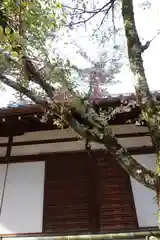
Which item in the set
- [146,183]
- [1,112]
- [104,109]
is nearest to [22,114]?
[1,112]

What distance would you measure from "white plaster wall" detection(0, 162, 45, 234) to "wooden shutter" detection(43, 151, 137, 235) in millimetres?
130

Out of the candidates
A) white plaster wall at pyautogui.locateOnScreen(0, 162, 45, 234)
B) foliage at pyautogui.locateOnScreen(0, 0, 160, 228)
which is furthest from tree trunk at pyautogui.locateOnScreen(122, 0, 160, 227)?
white plaster wall at pyautogui.locateOnScreen(0, 162, 45, 234)

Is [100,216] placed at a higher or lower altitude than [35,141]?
lower

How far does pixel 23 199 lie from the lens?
16.9 feet

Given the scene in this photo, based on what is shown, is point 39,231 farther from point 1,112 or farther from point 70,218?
point 1,112

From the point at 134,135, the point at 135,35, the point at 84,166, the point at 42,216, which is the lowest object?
the point at 42,216

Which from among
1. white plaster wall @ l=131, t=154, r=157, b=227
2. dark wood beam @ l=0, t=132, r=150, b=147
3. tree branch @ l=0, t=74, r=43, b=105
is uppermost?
dark wood beam @ l=0, t=132, r=150, b=147

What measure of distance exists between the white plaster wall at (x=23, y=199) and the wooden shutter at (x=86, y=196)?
130 millimetres

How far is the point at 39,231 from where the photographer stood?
486 centimetres

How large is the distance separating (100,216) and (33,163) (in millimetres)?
1483

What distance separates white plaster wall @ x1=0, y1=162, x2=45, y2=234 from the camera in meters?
4.94

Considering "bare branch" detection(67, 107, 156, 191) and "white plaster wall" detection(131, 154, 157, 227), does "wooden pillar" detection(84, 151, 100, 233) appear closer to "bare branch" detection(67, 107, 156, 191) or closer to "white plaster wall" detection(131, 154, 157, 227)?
"white plaster wall" detection(131, 154, 157, 227)

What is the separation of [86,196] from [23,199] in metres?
1.04

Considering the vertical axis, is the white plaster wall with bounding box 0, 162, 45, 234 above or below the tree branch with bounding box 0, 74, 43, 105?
below
